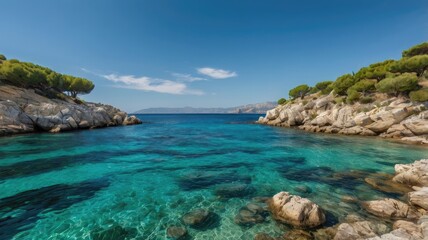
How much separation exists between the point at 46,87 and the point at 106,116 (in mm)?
20848

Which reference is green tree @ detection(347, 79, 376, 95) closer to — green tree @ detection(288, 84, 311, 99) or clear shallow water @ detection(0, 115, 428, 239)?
green tree @ detection(288, 84, 311, 99)

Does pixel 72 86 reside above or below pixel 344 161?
above

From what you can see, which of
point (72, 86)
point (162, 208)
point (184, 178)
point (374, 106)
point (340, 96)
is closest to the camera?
point (162, 208)

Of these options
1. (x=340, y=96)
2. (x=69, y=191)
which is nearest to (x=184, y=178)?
(x=69, y=191)

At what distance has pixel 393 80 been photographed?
3959 centimetres

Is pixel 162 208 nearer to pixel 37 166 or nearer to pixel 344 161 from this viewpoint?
pixel 37 166

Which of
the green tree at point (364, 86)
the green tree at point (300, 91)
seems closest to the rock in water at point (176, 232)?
the green tree at point (364, 86)

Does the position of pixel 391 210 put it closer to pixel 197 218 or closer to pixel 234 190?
pixel 234 190

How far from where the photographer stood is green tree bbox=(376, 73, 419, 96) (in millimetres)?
37875

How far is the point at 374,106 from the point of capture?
40.1 metres

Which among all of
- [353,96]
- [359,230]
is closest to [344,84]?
[353,96]

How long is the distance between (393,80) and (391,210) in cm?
4354

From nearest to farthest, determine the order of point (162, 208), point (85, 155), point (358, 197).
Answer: point (162, 208), point (358, 197), point (85, 155)

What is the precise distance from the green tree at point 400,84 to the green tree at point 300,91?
106ft
